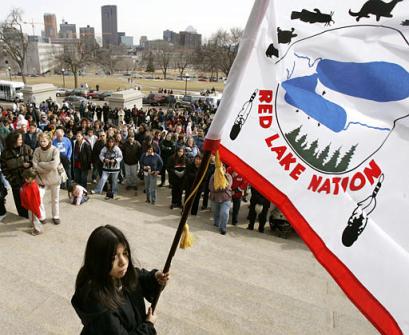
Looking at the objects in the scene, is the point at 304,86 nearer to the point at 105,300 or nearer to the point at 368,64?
the point at 368,64

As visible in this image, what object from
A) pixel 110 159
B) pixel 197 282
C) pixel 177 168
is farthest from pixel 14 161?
pixel 197 282

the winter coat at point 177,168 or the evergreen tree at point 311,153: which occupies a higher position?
the evergreen tree at point 311,153

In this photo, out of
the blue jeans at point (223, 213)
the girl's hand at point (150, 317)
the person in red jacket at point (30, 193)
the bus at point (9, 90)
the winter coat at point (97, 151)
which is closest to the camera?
the girl's hand at point (150, 317)

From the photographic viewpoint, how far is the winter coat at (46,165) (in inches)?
267

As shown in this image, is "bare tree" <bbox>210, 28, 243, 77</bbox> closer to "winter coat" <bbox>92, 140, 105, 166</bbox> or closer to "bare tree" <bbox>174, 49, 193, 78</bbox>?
"bare tree" <bbox>174, 49, 193, 78</bbox>

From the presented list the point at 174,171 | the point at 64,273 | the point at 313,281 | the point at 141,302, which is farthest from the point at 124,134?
the point at 141,302

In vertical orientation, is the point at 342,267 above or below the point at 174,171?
above

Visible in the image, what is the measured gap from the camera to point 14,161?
6711 mm

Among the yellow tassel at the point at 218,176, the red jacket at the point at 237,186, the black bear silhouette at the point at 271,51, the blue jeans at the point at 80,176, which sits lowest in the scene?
the blue jeans at the point at 80,176

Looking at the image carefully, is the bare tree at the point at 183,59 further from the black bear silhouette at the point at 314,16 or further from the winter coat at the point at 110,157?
the black bear silhouette at the point at 314,16

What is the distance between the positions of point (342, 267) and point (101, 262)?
149 cm

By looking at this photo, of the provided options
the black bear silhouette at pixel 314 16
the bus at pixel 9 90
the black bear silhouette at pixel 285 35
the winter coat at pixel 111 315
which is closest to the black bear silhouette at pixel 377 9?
the black bear silhouette at pixel 314 16

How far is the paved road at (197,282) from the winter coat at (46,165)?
0.93 metres

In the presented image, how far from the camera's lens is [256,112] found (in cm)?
241
